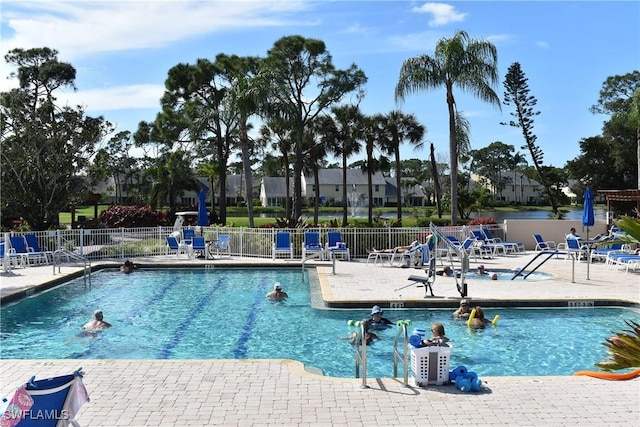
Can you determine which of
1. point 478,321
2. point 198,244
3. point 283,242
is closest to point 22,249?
point 198,244

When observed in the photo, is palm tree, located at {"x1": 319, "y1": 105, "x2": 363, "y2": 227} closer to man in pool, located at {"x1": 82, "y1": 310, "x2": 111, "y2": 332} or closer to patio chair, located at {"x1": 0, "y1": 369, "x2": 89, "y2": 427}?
man in pool, located at {"x1": 82, "y1": 310, "x2": 111, "y2": 332}

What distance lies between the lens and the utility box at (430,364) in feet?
21.2

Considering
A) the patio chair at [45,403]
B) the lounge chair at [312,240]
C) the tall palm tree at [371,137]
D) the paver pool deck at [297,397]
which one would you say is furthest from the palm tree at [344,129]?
the patio chair at [45,403]

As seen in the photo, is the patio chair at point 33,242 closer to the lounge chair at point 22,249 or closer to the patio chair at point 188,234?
the lounge chair at point 22,249

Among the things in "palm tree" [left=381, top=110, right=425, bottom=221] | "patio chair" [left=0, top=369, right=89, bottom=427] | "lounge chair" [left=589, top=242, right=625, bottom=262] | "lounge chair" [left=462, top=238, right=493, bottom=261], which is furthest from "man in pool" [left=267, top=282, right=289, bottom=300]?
"palm tree" [left=381, top=110, right=425, bottom=221]

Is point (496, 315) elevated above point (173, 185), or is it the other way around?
point (173, 185)

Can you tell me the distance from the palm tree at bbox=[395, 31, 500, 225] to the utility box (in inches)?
683

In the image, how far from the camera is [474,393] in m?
6.18

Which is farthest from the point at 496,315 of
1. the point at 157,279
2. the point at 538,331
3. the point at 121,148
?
the point at 121,148

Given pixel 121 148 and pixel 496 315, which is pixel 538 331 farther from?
pixel 121 148

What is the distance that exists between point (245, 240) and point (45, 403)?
16.2 metres

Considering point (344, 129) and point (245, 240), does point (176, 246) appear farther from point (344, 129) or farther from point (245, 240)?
point (344, 129)

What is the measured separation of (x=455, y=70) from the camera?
929 inches

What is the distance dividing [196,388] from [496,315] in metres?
7.29
